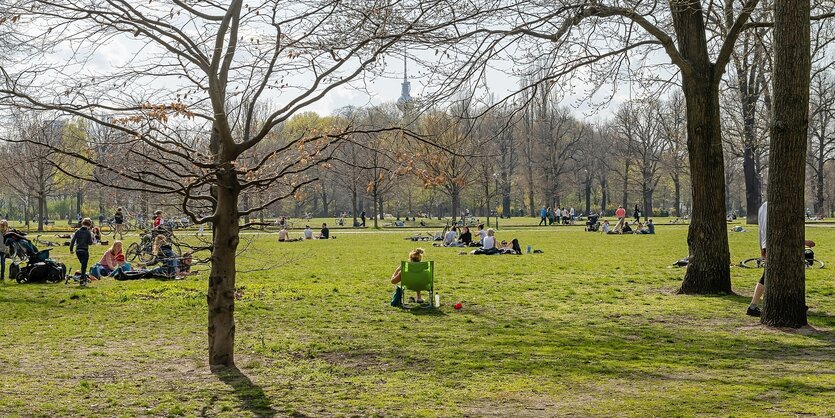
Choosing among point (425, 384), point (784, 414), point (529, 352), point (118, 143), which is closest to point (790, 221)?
point (529, 352)

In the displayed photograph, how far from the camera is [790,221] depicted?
1052 cm

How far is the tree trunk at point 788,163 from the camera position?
10344mm

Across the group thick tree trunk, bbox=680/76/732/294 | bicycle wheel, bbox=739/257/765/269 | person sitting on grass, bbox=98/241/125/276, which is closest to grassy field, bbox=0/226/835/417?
thick tree trunk, bbox=680/76/732/294

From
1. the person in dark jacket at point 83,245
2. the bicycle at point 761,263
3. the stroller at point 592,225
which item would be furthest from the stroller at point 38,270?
→ the stroller at point 592,225

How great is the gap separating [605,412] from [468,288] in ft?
31.8

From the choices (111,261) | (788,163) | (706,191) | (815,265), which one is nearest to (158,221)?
(111,261)

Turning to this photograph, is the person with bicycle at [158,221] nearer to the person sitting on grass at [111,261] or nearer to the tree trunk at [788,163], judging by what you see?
the person sitting on grass at [111,261]

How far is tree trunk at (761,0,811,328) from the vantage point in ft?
33.9

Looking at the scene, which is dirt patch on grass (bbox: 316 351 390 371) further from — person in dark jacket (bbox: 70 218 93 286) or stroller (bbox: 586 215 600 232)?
stroller (bbox: 586 215 600 232)

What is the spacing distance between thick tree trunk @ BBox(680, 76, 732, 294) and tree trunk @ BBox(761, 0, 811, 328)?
11.1 ft

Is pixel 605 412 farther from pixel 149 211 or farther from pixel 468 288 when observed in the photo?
pixel 468 288

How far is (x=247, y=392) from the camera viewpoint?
7.31m

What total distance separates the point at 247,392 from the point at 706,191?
9.54 meters

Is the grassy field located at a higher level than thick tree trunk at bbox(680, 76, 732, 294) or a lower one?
lower
